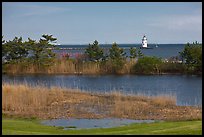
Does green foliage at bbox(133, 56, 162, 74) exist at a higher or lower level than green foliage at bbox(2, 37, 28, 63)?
lower

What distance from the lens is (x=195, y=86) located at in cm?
2347

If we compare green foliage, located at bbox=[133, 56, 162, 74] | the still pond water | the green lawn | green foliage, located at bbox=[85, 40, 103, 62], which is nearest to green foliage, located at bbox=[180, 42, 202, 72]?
the still pond water

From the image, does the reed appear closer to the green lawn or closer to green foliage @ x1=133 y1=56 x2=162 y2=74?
the green lawn

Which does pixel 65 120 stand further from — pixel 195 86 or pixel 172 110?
pixel 195 86

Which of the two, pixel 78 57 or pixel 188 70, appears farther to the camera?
pixel 78 57

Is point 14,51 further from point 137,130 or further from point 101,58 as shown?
point 137,130

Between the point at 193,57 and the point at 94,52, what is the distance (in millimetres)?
8222

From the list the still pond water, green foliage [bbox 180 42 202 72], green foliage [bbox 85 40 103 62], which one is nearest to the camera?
the still pond water

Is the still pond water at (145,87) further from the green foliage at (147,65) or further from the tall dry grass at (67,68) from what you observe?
the green foliage at (147,65)

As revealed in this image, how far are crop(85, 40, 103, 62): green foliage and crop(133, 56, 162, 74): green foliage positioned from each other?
3.32 metres

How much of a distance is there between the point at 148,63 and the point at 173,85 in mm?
8226

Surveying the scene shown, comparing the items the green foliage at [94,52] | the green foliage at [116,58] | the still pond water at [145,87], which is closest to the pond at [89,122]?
the still pond water at [145,87]

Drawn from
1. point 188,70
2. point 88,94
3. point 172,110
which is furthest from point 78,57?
point 172,110

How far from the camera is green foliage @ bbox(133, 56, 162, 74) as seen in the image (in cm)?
3212
